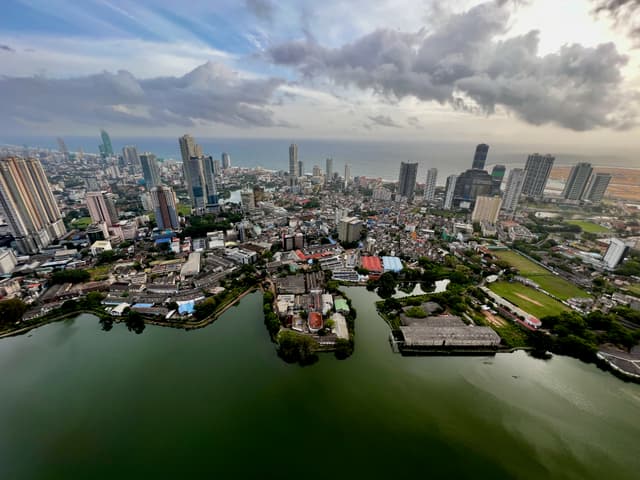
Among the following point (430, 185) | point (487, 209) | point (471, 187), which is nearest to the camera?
point (487, 209)

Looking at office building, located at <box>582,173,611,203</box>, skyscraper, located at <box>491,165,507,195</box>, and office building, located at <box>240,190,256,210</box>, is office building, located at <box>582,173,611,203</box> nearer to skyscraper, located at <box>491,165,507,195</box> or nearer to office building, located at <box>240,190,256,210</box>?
skyscraper, located at <box>491,165,507,195</box>

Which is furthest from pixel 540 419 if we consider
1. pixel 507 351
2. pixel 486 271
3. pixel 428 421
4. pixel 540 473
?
pixel 486 271

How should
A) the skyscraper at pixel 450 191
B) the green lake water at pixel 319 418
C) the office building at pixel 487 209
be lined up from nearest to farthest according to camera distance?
the green lake water at pixel 319 418 → the office building at pixel 487 209 → the skyscraper at pixel 450 191

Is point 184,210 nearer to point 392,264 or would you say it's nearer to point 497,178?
point 392,264

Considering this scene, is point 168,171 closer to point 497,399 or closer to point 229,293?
point 229,293

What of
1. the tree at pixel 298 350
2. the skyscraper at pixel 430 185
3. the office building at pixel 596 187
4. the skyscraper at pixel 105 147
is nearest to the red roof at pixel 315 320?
the tree at pixel 298 350

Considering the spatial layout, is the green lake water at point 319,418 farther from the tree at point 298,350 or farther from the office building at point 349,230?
the office building at point 349,230

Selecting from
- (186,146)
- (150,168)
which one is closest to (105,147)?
(150,168)
